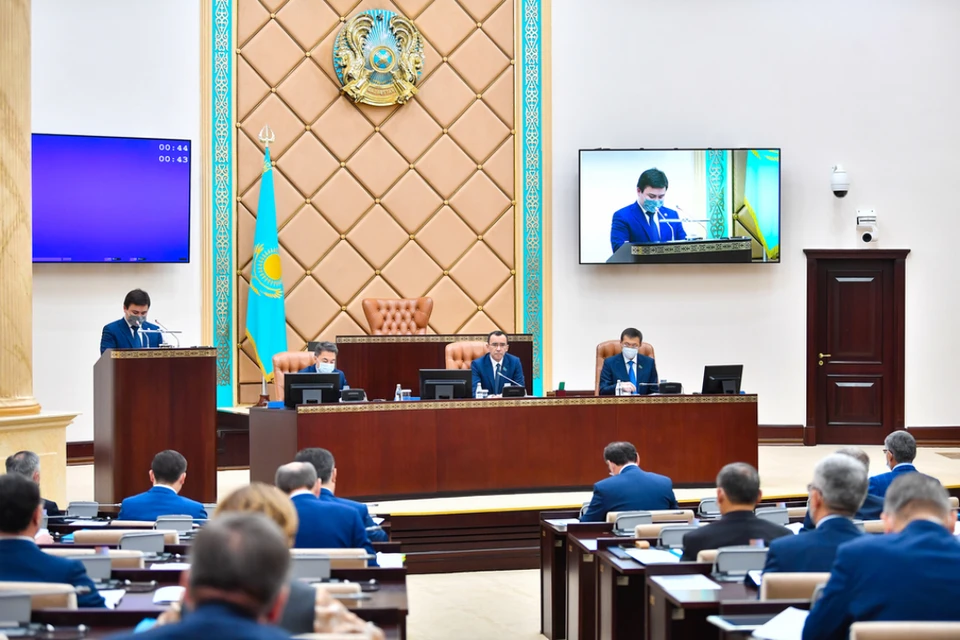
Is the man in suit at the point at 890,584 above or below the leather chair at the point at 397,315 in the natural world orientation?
below

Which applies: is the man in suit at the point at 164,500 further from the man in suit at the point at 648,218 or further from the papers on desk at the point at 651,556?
the man in suit at the point at 648,218

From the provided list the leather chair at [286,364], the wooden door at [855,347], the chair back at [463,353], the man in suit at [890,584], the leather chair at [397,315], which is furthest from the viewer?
the wooden door at [855,347]

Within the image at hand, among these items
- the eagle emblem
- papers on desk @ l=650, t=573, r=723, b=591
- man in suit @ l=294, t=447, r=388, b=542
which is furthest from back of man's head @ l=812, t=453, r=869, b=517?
the eagle emblem

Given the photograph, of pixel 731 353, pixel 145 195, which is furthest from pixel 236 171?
pixel 731 353

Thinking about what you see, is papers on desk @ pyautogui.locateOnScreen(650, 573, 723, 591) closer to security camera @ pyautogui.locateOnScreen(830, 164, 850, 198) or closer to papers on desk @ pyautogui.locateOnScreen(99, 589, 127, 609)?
papers on desk @ pyautogui.locateOnScreen(99, 589, 127, 609)

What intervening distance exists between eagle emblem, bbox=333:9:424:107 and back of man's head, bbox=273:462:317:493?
A: 6440 millimetres

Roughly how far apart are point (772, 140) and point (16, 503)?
8.50 meters

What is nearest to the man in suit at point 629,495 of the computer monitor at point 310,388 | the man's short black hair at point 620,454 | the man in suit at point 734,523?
the man's short black hair at point 620,454

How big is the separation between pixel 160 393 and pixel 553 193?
481 cm

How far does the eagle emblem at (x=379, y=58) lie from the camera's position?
31.9ft

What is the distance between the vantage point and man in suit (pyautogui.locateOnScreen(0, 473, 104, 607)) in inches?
112

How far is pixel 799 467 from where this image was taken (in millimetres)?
8578

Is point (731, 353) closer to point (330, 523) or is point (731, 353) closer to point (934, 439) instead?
point (934, 439)

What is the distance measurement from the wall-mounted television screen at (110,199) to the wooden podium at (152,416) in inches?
105
